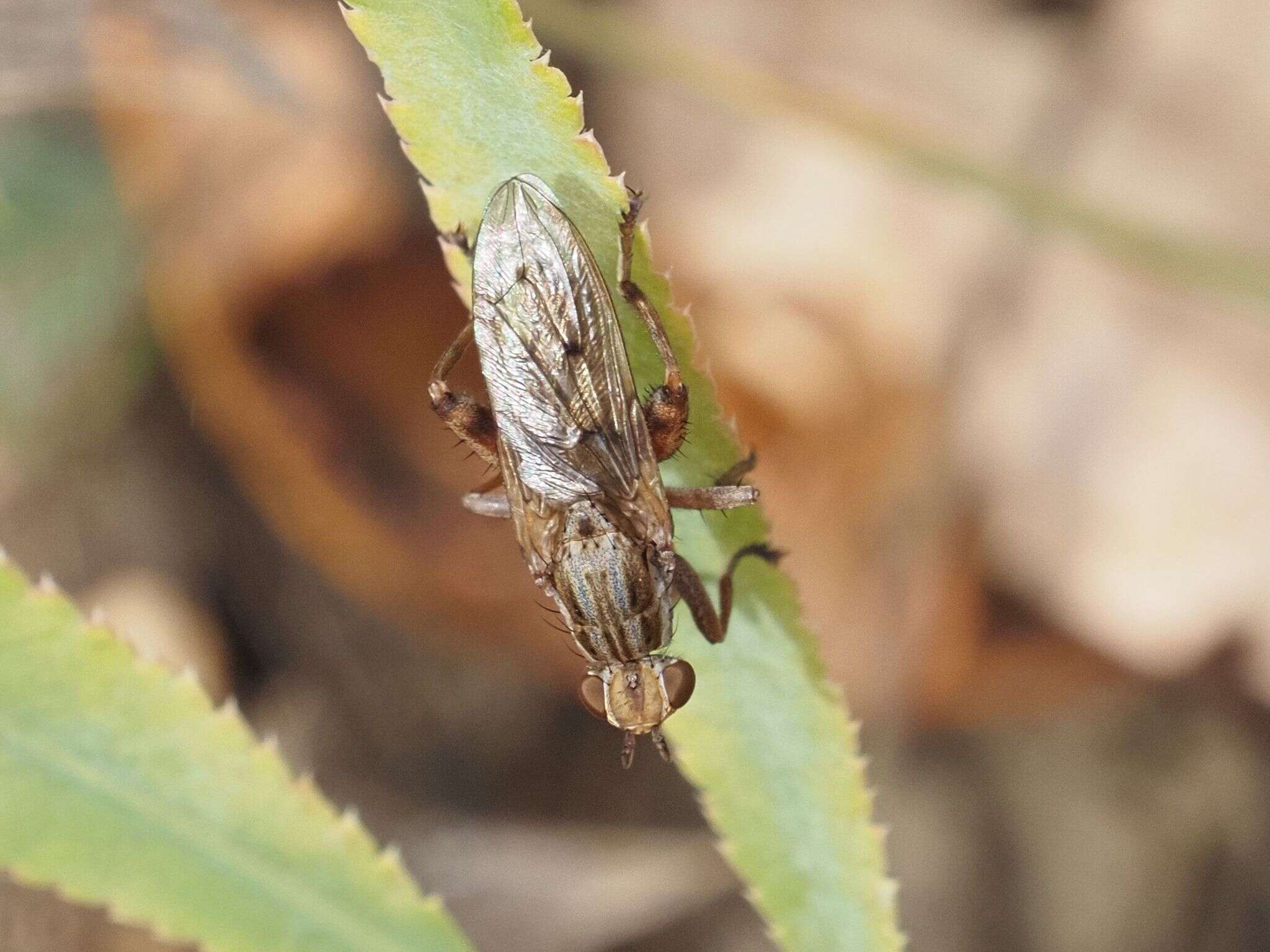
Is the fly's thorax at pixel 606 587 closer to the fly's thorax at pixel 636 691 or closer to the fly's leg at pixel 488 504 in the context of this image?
the fly's thorax at pixel 636 691

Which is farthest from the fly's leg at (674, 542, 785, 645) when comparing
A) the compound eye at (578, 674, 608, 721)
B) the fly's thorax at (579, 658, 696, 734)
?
the compound eye at (578, 674, 608, 721)

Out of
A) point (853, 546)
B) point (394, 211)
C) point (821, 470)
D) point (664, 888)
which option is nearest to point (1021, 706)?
point (853, 546)

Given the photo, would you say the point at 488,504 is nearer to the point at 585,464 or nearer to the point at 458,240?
the point at 585,464

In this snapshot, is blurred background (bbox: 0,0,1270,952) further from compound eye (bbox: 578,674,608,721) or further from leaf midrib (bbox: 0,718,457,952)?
leaf midrib (bbox: 0,718,457,952)

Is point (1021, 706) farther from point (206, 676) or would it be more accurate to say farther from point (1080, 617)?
point (206, 676)

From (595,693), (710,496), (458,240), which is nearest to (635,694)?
(595,693)
